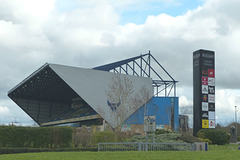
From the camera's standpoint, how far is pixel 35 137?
22672 millimetres

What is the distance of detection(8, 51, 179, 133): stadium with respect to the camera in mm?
44656

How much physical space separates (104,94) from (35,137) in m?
28.1

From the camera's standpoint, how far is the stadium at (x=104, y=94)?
4466 cm

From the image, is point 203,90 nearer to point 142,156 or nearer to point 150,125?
point 150,125

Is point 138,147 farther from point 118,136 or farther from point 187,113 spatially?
point 187,113

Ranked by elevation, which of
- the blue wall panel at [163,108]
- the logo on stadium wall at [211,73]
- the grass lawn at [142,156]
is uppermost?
the logo on stadium wall at [211,73]

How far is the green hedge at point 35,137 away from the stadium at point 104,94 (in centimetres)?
1308

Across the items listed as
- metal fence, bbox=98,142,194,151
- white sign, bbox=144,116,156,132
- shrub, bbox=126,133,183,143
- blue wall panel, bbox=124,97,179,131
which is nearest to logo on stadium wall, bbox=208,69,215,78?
shrub, bbox=126,133,183,143

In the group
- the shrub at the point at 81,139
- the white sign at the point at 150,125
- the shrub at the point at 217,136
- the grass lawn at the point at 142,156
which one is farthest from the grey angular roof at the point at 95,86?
the grass lawn at the point at 142,156

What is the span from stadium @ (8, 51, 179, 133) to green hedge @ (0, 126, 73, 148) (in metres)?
13.1

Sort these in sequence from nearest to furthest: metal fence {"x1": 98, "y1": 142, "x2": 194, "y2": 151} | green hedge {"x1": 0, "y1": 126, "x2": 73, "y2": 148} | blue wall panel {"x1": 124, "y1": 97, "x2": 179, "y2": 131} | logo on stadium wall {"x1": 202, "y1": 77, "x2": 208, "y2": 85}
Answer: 1. metal fence {"x1": 98, "y1": 142, "x2": 194, "y2": 151}
2. green hedge {"x1": 0, "y1": 126, "x2": 73, "y2": 148}
3. logo on stadium wall {"x1": 202, "y1": 77, "x2": 208, "y2": 85}
4. blue wall panel {"x1": 124, "y1": 97, "x2": 179, "y2": 131}

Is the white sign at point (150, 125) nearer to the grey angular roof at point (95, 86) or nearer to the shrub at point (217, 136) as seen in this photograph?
the shrub at point (217, 136)

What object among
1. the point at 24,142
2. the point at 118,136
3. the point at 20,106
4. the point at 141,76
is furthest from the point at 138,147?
the point at 20,106

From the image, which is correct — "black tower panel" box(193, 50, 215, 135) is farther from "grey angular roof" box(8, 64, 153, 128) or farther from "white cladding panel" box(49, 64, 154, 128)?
"white cladding panel" box(49, 64, 154, 128)
